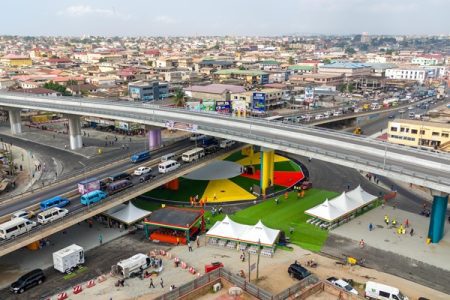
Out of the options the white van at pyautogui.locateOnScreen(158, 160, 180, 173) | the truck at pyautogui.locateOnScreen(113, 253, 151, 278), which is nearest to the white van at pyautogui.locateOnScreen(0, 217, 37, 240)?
the truck at pyautogui.locateOnScreen(113, 253, 151, 278)

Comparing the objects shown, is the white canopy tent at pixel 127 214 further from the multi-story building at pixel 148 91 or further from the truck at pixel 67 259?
the multi-story building at pixel 148 91

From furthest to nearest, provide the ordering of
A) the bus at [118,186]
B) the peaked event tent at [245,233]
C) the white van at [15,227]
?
1. the bus at [118,186]
2. the peaked event tent at [245,233]
3. the white van at [15,227]

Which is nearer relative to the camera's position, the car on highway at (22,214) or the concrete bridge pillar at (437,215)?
the car on highway at (22,214)

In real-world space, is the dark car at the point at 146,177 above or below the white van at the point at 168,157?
below

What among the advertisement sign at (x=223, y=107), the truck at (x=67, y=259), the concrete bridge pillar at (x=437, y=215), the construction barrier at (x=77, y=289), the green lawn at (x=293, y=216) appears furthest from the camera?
the advertisement sign at (x=223, y=107)

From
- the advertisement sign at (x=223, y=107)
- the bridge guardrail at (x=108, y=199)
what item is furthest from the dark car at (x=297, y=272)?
the advertisement sign at (x=223, y=107)

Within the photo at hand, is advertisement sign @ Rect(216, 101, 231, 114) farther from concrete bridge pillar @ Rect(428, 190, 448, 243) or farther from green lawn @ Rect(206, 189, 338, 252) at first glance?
concrete bridge pillar @ Rect(428, 190, 448, 243)

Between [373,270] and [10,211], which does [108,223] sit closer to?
[10,211]

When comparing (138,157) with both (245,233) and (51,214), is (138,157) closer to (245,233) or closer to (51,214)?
(51,214)
